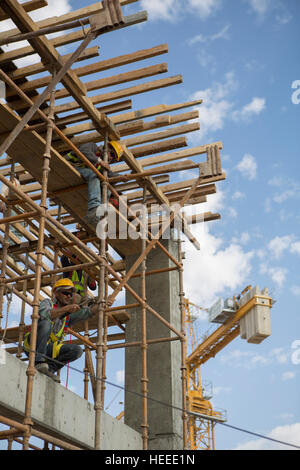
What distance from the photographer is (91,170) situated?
12.2 metres

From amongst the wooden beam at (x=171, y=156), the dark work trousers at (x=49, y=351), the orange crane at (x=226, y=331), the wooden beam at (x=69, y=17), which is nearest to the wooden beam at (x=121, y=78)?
the wooden beam at (x=69, y=17)

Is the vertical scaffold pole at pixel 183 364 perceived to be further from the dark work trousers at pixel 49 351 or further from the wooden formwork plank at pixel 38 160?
the dark work trousers at pixel 49 351

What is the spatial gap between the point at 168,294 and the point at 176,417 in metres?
2.51

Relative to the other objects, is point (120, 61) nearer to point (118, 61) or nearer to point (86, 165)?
point (118, 61)

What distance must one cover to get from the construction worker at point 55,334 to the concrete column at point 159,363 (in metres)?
3.56

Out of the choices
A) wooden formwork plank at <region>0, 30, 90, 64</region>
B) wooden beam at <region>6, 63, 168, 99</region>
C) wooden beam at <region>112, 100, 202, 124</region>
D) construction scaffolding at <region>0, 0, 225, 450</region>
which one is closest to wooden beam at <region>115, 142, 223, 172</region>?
construction scaffolding at <region>0, 0, 225, 450</region>

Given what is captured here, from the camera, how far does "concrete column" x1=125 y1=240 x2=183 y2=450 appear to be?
42.5ft

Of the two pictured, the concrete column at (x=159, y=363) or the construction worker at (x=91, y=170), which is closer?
the construction worker at (x=91, y=170)

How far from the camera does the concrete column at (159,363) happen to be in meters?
13.0

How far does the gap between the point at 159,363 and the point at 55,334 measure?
14.2 feet

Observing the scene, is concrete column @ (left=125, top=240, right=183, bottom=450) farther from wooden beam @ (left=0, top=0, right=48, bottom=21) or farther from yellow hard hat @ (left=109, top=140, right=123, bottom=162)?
wooden beam @ (left=0, top=0, right=48, bottom=21)

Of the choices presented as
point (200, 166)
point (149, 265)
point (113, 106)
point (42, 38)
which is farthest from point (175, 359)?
point (42, 38)

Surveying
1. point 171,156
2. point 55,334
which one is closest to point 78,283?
point 171,156

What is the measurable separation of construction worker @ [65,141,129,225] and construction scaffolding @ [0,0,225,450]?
4.9 inches
